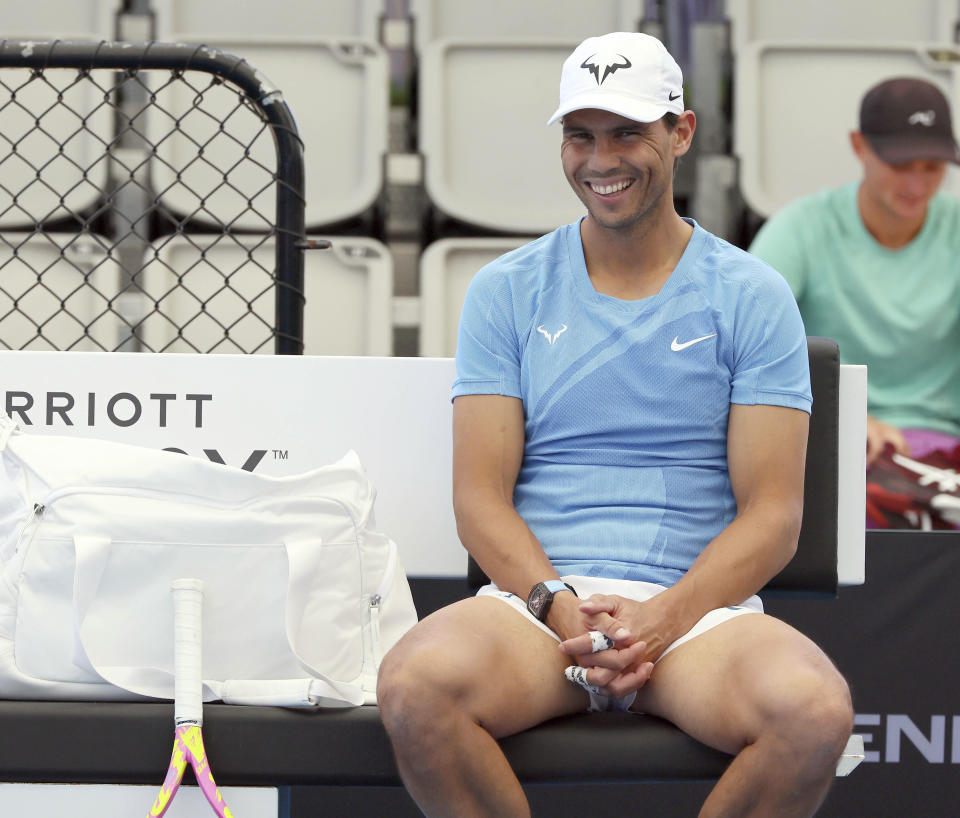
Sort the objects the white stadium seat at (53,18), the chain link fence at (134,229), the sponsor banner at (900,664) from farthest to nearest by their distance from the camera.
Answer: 1. the white stadium seat at (53,18)
2. the chain link fence at (134,229)
3. the sponsor banner at (900,664)

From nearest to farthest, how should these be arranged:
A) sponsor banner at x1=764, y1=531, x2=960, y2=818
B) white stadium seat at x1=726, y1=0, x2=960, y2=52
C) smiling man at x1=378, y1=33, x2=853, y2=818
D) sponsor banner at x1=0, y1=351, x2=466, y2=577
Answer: smiling man at x1=378, y1=33, x2=853, y2=818 → sponsor banner at x1=0, y1=351, x2=466, y2=577 → sponsor banner at x1=764, y1=531, x2=960, y2=818 → white stadium seat at x1=726, y1=0, x2=960, y2=52

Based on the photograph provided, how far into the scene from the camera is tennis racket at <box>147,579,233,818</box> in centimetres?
134

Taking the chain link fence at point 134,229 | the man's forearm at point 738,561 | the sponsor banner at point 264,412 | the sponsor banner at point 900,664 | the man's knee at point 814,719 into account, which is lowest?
the sponsor banner at point 900,664

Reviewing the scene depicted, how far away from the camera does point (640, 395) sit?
157 centimetres

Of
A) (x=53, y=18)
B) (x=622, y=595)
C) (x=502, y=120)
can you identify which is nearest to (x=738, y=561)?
(x=622, y=595)

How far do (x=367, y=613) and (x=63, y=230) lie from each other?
1681mm

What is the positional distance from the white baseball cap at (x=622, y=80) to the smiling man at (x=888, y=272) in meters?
0.84

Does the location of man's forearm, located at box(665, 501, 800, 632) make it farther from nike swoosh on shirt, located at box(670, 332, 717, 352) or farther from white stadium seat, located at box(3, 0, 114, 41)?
white stadium seat, located at box(3, 0, 114, 41)

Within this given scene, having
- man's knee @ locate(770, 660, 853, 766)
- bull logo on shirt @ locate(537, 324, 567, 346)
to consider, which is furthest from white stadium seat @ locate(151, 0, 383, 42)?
man's knee @ locate(770, 660, 853, 766)

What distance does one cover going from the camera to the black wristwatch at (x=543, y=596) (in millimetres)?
1442

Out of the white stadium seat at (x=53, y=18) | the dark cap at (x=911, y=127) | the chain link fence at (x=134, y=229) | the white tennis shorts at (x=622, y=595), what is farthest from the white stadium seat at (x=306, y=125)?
the white tennis shorts at (x=622, y=595)

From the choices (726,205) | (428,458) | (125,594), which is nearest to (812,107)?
(726,205)

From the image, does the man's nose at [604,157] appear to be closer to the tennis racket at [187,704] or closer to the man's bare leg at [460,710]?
the man's bare leg at [460,710]

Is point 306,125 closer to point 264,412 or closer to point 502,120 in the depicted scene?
point 502,120
